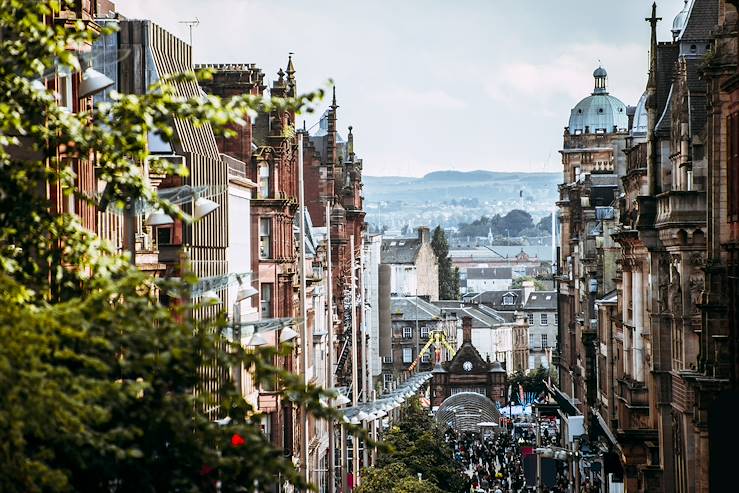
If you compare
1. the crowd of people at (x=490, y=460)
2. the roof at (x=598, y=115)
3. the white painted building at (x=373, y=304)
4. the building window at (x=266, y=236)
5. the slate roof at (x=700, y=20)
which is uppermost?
the roof at (x=598, y=115)

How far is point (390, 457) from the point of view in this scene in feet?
283

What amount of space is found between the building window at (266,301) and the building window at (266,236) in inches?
39.8

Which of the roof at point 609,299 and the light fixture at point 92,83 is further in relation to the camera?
the roof at point 609,299

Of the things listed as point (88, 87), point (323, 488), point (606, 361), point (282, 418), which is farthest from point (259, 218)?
point (88, 87)

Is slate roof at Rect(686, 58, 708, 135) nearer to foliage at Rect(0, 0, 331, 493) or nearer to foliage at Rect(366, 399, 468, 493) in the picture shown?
foliage at Rect(366, 399, 468, 493)

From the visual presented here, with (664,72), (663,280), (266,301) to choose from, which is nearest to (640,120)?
(664,72)

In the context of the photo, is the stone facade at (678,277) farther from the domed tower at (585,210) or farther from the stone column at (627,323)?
the domed tower at (585,210)

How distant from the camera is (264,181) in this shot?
6681cm

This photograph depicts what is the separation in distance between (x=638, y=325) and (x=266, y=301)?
12453mm

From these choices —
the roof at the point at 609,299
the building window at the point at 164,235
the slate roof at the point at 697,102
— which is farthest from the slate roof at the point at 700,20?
the roof at the point at 609,299

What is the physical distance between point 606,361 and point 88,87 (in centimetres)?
6356

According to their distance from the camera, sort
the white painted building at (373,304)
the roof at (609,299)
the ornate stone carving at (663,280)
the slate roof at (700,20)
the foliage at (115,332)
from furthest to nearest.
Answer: the white painted building at (373,304), the roof at (609,299), the ornate stone carving at (663,280), the slate roof at (700,20), the foliage at (115,332)

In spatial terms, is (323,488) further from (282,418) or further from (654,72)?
(654,72)

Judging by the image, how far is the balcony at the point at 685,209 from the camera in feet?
173
